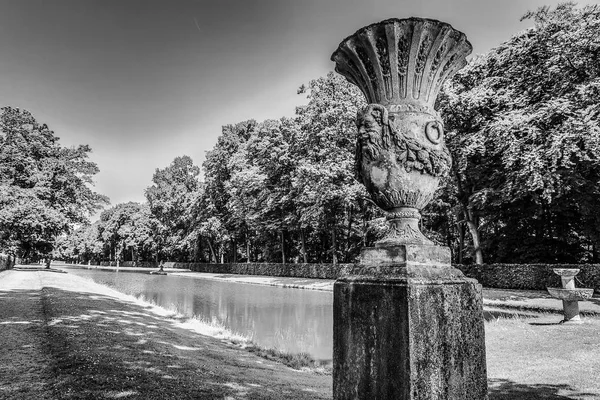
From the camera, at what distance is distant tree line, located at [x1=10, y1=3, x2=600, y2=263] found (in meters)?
17.2

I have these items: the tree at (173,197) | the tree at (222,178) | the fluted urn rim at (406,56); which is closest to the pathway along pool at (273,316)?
the fluted urn rim at (406,56)

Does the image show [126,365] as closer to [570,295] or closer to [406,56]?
[406,56]

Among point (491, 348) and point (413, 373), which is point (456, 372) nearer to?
point (413, 373)

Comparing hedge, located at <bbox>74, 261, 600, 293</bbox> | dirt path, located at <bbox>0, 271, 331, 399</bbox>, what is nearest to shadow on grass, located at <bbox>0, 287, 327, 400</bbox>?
dirt path, located at <bbox>0, 271, 331, 399</bbox>

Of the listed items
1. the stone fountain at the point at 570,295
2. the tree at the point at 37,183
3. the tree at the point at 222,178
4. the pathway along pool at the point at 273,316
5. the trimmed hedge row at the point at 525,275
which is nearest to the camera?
the pathway along pool at the point at 273,316

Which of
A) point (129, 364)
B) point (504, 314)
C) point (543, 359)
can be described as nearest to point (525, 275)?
point (504, 314)

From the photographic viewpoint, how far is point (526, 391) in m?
5.40

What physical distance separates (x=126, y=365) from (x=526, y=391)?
558cm

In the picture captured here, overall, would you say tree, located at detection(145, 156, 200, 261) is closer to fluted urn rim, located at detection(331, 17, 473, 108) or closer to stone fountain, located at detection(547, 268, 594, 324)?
stone fountain, located at detection(547, 268, 594, 324)

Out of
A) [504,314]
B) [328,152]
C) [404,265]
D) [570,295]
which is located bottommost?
[504,314]

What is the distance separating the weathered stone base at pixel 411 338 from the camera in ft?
8.29

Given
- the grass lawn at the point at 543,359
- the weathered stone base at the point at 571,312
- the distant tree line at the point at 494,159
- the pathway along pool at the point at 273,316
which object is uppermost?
the distant tree line at the point at 494,159

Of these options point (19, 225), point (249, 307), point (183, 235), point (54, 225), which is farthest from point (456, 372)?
point (183, 235)

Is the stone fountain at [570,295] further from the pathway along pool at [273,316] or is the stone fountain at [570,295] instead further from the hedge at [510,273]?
the pathway along pool at [273,316]
